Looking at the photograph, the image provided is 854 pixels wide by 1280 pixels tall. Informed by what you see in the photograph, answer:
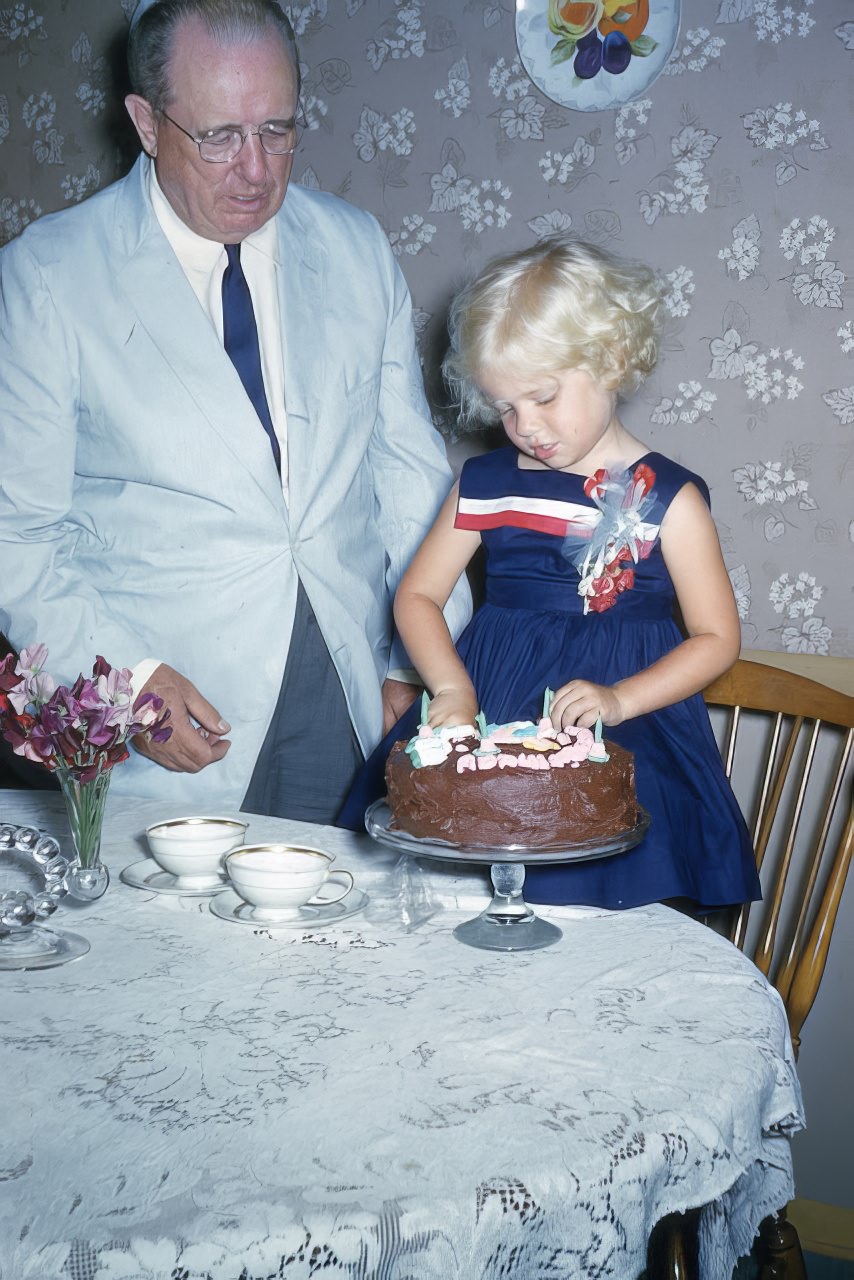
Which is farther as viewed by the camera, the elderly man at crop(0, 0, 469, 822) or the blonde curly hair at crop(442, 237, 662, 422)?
the elderly man at crop(0, 0, 469, 822)

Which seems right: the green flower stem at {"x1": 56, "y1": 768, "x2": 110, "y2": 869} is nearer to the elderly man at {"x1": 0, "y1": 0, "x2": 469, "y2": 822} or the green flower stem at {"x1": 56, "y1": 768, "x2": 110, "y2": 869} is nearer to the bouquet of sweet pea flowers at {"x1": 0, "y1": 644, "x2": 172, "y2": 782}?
the bouquet of sweet pea flowers at {"x1": 0, "y1": 644, "x2": 172, "y2": 782}

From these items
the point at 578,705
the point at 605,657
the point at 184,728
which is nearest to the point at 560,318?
the point at 605,657

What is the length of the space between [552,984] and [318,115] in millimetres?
2409

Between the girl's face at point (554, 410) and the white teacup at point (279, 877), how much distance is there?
28.5 inches

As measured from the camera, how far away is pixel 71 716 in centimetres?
129

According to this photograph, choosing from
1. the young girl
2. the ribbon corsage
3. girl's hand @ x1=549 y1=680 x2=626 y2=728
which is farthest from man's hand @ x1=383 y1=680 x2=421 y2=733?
girl's hand @ x1=549 y1=680 x2=626 y2=728

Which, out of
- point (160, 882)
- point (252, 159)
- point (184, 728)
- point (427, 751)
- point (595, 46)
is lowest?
point (160, 882)

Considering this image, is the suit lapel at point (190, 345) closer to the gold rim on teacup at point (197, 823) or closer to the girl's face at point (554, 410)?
the girl's face at point (554, 410)

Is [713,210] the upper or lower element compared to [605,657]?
upper

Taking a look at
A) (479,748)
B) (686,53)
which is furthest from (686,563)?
(686,53)

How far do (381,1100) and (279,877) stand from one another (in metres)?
0.40

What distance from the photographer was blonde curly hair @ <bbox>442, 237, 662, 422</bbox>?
5.79 ft

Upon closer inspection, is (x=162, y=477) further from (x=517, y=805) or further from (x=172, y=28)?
(x=517, y=805)

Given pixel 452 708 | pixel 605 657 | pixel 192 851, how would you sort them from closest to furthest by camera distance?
pixel 192 851 < pixel 452 708 < pixel 605 657
